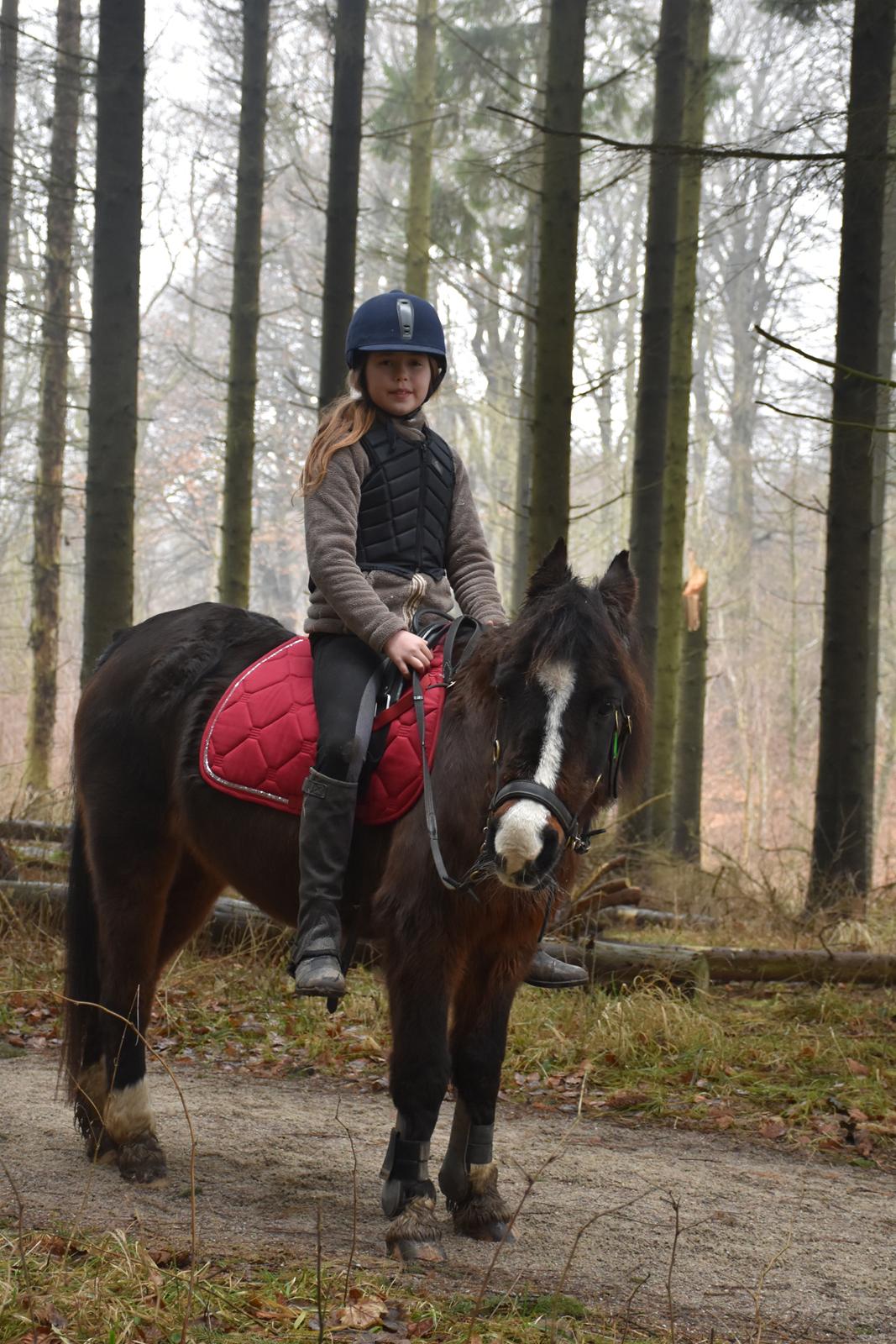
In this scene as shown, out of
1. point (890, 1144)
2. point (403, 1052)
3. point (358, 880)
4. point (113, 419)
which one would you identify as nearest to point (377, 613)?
point (358, 880)

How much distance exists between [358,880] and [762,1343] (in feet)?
6.15

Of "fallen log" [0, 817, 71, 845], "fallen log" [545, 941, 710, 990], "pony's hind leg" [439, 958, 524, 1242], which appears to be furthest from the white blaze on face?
"fallen log" [0, 817, 71, 845]

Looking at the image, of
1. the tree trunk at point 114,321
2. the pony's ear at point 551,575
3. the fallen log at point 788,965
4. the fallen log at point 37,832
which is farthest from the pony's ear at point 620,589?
the fallen log at point 37,832

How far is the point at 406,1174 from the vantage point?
3873mm

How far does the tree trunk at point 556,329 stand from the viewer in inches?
355

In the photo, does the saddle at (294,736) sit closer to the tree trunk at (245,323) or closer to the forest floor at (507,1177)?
the forest floor at (507,1177)

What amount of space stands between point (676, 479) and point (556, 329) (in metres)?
3.59

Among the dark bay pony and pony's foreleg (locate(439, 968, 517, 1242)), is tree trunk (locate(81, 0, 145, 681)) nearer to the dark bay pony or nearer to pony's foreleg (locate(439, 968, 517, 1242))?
the dark bay pony

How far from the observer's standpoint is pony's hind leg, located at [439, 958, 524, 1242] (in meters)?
4.09

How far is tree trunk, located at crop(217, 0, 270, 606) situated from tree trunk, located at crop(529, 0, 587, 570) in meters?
5.20

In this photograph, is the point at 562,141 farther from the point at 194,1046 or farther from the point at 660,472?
the point at 194,1046

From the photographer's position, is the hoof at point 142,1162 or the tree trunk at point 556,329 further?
the tree trunk at point 556,329

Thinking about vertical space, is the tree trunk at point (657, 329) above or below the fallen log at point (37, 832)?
above

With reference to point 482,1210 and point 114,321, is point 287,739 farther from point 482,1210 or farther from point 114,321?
point 114,321
